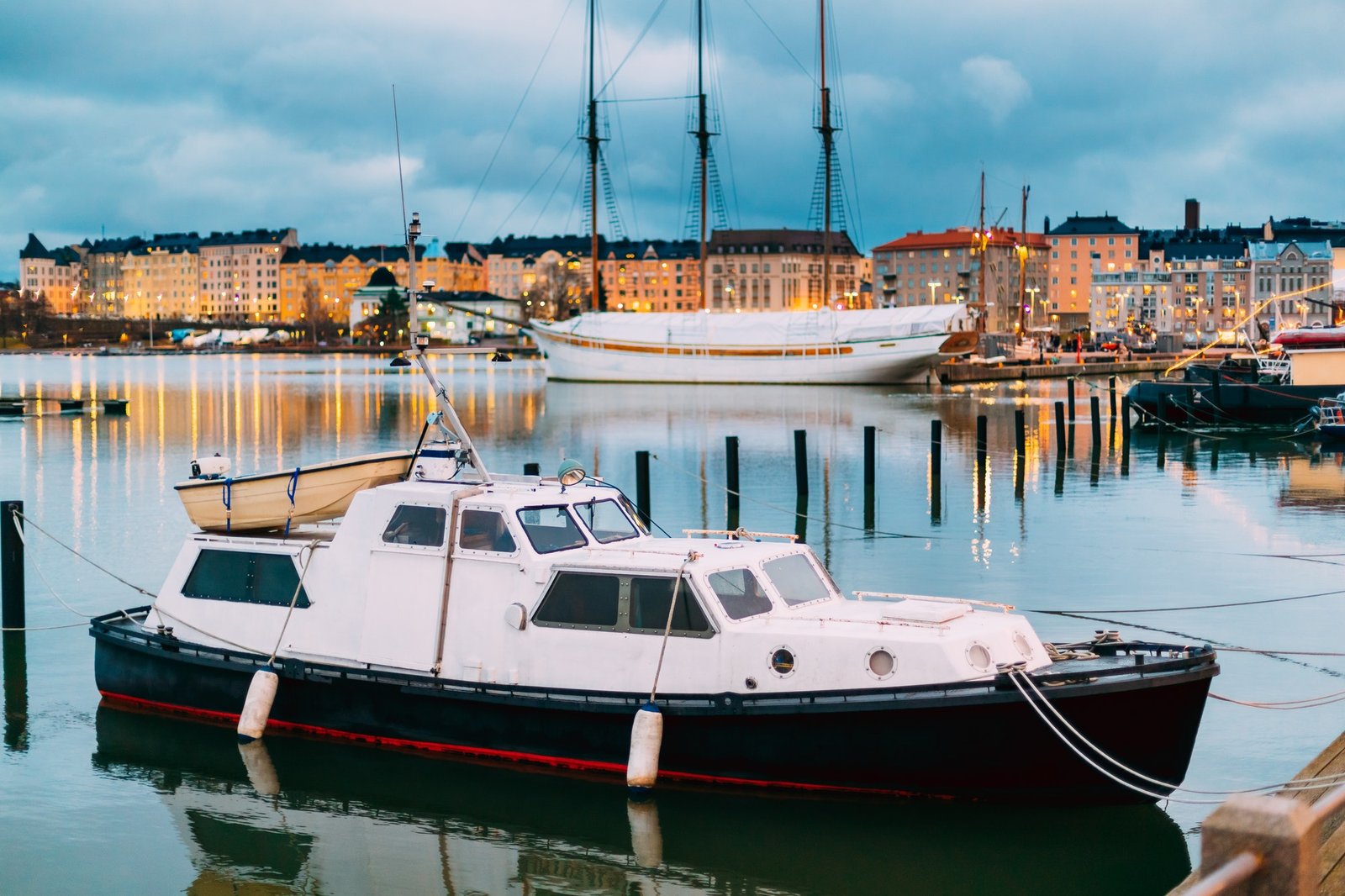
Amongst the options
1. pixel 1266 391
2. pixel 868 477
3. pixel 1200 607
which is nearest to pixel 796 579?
pixel 1200 607

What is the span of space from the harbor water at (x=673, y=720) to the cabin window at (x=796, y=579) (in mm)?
2078

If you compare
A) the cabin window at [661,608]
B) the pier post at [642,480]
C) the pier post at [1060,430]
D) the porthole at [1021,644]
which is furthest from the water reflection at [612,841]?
the pier post at [1060,430]

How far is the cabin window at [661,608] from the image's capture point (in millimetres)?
13883

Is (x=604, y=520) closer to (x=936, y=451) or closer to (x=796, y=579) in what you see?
(x=796, y=579)

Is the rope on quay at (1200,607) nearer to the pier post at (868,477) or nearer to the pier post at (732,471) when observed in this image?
the pier post at (868,477)

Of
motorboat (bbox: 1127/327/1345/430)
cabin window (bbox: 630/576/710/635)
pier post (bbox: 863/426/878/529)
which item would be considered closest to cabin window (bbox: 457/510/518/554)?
cabin window (bbox: 630/576/710/635)

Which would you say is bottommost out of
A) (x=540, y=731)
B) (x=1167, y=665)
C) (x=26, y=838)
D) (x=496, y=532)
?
(x=26, y=838)

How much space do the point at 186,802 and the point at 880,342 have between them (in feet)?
301

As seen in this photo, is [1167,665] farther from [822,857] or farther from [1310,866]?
[1310,866]

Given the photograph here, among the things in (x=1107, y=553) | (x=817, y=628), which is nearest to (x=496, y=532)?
(x=817, y=628)

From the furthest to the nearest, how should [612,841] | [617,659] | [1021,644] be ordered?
[617,659] < [1021,644] < [612,841]

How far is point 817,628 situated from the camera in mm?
13578

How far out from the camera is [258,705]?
15750mm

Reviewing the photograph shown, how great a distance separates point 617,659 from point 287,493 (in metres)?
5.11
